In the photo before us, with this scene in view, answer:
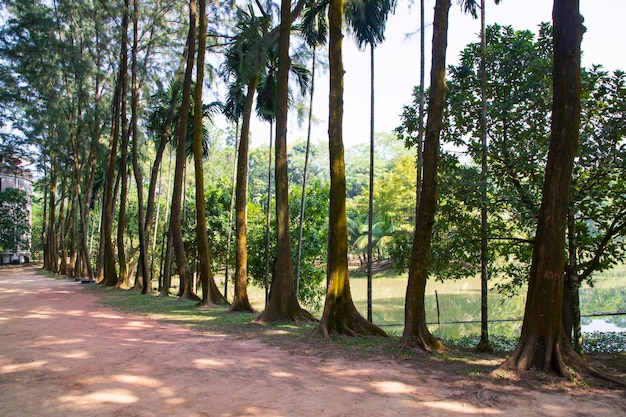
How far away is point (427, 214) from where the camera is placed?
7.99 metres

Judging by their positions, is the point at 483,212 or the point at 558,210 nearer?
the point at 558,210

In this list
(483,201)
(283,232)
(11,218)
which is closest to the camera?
(483,201)

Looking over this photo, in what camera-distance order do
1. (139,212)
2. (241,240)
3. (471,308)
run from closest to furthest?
(241,240) < (139,212) < (471,308)

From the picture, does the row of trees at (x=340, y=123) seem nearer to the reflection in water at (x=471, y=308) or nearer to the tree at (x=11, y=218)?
the reflection in water at (x=471, y=308)

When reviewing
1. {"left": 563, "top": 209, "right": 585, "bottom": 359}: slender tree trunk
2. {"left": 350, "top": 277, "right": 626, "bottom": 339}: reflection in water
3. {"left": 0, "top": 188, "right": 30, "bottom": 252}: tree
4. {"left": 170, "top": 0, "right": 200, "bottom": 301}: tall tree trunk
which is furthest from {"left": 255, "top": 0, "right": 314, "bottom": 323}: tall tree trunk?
{"left": 0, "top": 188, "right": 30, "bottom": 252}: tree

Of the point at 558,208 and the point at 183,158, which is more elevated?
the point at 183,158

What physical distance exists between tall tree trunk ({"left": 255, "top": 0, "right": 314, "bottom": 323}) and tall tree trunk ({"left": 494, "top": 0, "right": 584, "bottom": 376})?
6.02 metres

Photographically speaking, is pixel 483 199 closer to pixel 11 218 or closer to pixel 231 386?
pixel 231 386

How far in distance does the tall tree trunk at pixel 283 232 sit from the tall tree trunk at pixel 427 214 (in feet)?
12.9

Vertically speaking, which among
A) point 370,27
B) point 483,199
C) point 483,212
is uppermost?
point 370,27

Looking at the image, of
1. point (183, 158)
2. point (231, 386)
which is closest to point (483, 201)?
point (231, 386)

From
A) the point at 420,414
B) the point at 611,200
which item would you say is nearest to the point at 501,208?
the point at 611,200

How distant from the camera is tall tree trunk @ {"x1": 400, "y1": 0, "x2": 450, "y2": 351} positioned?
7988mm

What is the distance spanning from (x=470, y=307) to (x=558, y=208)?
19.0m
